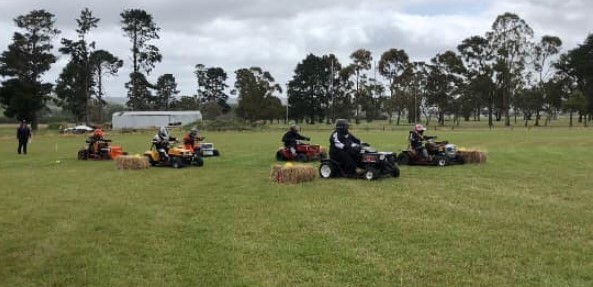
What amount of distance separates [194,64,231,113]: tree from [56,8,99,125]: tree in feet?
123

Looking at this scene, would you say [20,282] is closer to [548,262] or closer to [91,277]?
[91,277]

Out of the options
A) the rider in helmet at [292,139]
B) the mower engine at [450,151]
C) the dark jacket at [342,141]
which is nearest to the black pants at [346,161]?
the dark jacket at [342,141]

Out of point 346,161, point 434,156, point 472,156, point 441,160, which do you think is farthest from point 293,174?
point 472,156

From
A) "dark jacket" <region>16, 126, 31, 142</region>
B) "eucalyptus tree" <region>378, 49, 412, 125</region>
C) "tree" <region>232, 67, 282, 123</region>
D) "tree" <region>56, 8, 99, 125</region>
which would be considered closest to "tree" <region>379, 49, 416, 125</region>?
"eucalyptus tree" <region>378, 49, 412, 125</region>

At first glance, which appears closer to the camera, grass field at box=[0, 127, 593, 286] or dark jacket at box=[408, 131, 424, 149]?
grass field at box=[0, 127, 593, 286]

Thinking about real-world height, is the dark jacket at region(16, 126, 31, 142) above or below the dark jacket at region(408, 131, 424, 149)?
below

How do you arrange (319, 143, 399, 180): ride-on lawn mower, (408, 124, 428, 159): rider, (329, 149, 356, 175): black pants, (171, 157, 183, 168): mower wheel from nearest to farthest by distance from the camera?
(319, 143, 399, 180): ride-on lawn mower
(329, 149, 356, 175): black pants
(408, 124, 428, 159): rider
(171, 157, 183, 168): mower wheel

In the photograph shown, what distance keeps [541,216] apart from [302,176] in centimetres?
664

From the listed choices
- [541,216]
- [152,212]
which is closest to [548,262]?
[541,216]

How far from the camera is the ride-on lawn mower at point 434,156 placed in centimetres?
2062

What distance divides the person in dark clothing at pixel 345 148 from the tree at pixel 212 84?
122m

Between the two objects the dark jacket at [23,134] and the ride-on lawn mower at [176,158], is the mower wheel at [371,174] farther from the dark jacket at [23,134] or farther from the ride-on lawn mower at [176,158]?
the dark jacket at [23,134]

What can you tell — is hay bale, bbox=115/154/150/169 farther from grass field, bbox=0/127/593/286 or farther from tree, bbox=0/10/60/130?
tree, bbox=0/10/60/130

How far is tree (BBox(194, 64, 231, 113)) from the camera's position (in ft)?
454
